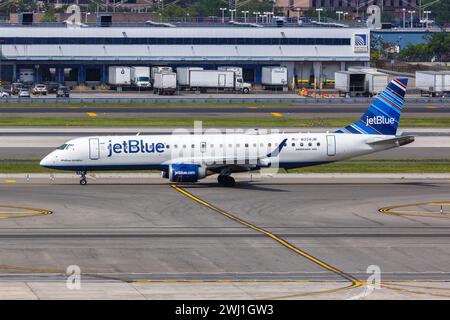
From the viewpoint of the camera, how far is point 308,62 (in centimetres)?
18312

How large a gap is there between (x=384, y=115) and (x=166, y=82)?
88.9 m

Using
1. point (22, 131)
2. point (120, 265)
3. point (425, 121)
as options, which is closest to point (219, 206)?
point (120, 265)

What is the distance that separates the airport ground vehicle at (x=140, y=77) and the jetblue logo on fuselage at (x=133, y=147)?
101 metres

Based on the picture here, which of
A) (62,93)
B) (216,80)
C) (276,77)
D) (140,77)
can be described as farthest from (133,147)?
(276,77)

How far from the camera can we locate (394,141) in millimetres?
69500

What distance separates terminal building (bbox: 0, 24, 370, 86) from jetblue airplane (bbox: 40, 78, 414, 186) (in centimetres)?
10835

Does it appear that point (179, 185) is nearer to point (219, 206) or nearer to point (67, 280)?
point (219, 206)

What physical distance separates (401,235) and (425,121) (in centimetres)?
6207

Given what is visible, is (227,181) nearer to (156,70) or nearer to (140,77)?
(156,70)

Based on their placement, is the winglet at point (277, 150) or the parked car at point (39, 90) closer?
the winglet at point (277, 150)

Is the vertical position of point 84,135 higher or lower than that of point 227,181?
higher

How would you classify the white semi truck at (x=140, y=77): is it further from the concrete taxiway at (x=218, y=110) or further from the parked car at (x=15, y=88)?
the concrete taxiway at (x=218, y=110)

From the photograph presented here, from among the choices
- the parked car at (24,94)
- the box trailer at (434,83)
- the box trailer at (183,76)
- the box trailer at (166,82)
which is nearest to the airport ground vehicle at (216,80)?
the box trailer at (183,76)

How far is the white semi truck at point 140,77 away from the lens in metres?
169
